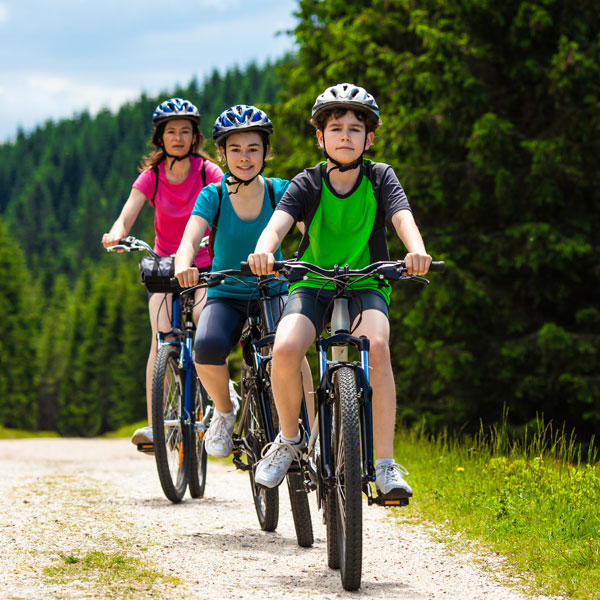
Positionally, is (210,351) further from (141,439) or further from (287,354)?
(141,439)

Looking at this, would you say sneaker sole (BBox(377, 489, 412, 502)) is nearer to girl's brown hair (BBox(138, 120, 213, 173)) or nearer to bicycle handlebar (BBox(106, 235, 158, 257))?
bicycle handlebar (BBox(106, 235, 158, 257))

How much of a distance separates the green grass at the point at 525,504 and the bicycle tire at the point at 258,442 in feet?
3.65

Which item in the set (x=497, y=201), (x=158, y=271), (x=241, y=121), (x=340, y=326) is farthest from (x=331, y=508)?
(x=497, y=201)

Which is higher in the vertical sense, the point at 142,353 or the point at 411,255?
the point at 411,255

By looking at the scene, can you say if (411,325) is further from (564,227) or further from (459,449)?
(459,449)

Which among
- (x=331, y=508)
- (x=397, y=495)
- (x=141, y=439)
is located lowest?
(x=141, y=439)

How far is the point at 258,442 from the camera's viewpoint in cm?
568

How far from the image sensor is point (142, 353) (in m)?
76.1

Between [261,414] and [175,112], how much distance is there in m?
2.66

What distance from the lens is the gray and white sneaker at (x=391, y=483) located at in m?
4.24

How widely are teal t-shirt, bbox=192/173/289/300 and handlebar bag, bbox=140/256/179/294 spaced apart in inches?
41.9

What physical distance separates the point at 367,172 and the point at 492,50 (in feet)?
36.4

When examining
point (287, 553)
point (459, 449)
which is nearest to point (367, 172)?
point (287, 553)

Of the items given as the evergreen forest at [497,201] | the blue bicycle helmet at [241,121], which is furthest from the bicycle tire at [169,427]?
the evergreen forest at [497,201]
